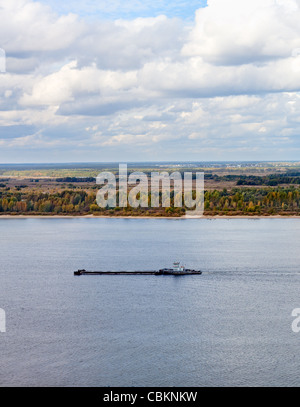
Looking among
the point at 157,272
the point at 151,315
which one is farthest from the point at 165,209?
the point at 151,315

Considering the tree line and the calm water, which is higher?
the tree line

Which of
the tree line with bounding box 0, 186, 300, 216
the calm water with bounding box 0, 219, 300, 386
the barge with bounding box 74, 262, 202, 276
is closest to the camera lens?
the calm water with bounding box 0, 219, 300, 386

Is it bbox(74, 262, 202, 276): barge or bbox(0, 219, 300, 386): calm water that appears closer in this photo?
bbox(0, 219, 300, 386): calm water

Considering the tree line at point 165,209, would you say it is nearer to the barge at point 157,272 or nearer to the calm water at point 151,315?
the calm water at point 151,315

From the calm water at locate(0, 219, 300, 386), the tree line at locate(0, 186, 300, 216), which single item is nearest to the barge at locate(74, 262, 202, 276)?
the calm water at locate(0, 219, 300, 386)

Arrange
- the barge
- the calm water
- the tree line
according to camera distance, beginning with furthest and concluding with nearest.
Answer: the tree line < the barge < the calm water

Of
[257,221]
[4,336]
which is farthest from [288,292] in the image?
[257,221]

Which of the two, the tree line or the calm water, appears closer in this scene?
the calm water

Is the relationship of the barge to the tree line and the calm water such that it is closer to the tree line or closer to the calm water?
the calm water

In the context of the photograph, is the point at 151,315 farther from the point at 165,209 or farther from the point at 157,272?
the point at 165,209
